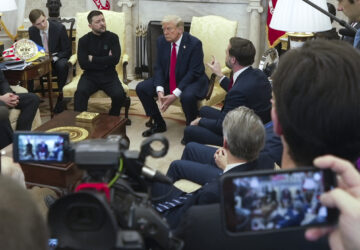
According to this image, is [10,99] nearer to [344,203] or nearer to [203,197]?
[203,197]

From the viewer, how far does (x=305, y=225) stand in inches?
31.3

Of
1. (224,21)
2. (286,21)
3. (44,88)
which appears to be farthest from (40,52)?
(286,21)

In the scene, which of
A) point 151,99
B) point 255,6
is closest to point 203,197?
point 151,99

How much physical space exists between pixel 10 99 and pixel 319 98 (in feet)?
10.5

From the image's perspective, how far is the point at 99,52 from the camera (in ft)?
14.3

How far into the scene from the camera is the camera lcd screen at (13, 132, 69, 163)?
96 centimetres

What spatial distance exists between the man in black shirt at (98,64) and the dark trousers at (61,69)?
1.16ft

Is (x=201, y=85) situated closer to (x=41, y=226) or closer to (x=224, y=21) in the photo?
(x=224, y=21)

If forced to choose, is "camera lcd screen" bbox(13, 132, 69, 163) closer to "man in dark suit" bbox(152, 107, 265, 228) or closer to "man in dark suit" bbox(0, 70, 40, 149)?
"man in dark suit" bbox(152, 107, 265, 228)

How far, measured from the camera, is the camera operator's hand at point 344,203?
0.68 m

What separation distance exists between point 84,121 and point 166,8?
2.72 m

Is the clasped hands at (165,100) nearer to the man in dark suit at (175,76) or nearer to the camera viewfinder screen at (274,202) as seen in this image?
the man in dark suit at (175,76)

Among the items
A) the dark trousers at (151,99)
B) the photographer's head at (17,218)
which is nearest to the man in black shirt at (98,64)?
the dark trousers at (151,99)

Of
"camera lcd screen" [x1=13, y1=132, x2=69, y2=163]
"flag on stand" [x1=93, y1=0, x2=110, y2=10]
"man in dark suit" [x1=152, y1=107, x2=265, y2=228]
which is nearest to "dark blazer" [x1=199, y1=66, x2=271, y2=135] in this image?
"man in dark suit" [x1=152, y1=107, x2=265, y2=228]
